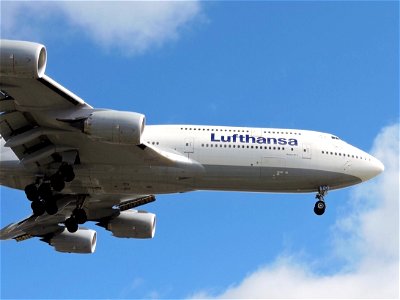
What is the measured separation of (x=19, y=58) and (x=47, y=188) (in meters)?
8.14

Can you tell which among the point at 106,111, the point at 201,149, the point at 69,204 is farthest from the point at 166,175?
the point at 69,204

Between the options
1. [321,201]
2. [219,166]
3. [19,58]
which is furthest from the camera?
[321,201]

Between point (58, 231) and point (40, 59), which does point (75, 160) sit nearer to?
point (40, 59)

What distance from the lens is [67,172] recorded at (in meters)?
37.8

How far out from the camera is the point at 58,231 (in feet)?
157

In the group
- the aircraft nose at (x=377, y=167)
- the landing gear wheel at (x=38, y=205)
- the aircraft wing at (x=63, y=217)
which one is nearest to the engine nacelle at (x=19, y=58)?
the landing gear wheel at (x=38, y=205)

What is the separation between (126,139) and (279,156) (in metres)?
7.96

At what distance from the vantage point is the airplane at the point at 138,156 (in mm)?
35562

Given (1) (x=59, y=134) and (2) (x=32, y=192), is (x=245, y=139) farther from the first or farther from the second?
(2) (x=32, y=192)

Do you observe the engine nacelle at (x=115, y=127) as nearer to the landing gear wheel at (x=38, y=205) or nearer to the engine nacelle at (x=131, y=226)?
the landing gear wheel at (x=38, y=205)

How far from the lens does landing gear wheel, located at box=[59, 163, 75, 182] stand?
3775 cm

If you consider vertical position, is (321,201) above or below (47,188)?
above

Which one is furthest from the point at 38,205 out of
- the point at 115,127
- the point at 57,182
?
the point at 115,127

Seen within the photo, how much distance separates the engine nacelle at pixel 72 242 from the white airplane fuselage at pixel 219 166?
825cm
